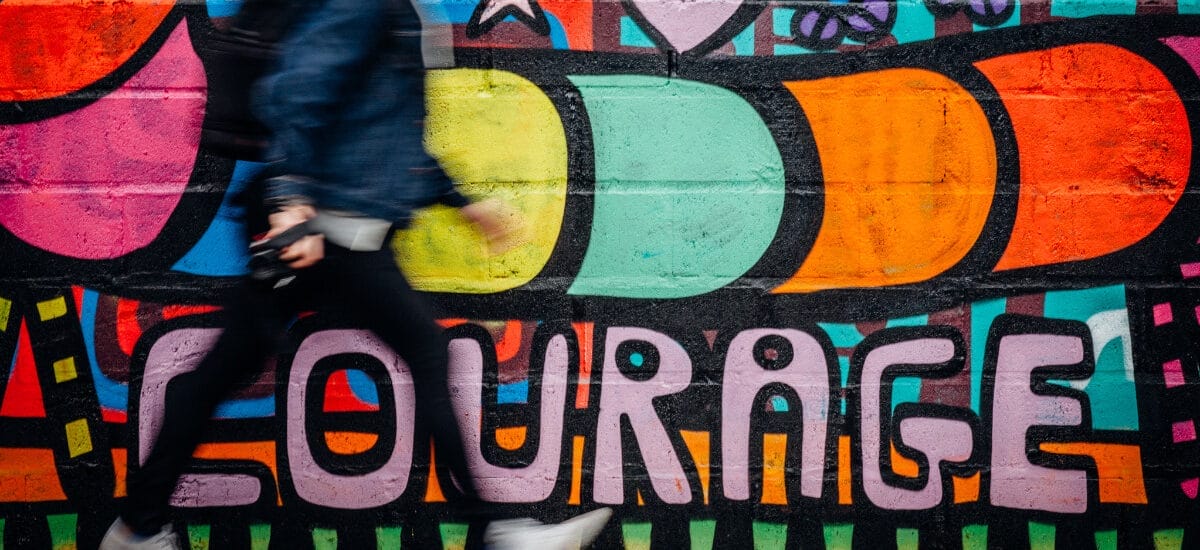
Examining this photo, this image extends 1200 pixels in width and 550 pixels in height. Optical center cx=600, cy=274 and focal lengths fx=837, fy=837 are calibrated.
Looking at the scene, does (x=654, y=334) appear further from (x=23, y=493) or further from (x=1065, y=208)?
(x=23, y=493)

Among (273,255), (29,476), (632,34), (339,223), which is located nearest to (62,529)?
(29,476)

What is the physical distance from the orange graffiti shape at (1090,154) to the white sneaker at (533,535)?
1.56 meters

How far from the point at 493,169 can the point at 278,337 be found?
3.22 feet

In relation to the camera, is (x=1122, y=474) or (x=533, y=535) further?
(x=1122, y=474)

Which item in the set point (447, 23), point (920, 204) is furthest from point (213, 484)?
point (920, 204)

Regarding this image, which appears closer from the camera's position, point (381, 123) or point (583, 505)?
point (381, 123)

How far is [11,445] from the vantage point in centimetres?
249

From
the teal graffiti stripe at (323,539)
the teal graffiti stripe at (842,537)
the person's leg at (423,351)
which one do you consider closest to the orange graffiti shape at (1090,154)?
the teal graffiti stripe at (842,537)

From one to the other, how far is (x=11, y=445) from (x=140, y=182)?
87 centimetres

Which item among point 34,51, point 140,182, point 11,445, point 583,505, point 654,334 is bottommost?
point 583,505

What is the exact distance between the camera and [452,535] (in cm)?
253

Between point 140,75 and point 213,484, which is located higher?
point 140,75

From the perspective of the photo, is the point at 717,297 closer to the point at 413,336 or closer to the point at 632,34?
the point at 632,34

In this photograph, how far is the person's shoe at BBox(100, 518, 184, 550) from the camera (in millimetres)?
1679
